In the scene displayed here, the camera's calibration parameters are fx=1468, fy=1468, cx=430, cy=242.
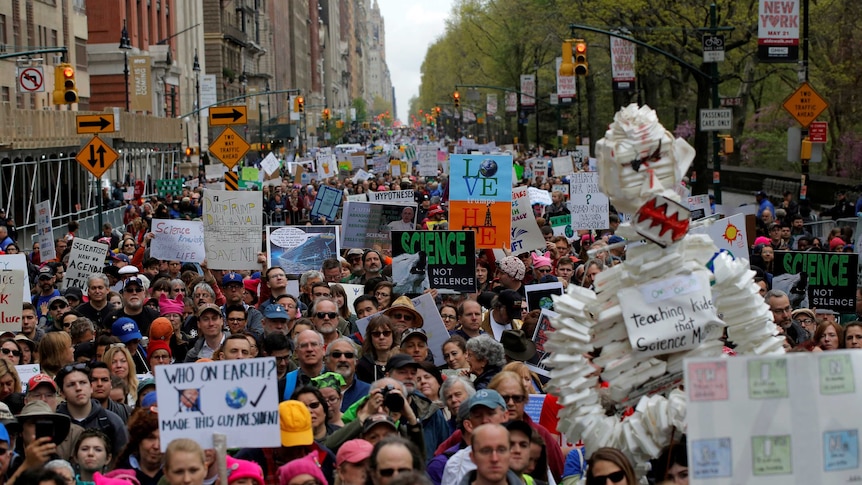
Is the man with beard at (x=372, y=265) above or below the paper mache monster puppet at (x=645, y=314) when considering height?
below

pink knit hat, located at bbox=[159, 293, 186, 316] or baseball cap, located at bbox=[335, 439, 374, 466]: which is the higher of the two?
baseball cap, located at bbox=[335, 439, 374, 466]

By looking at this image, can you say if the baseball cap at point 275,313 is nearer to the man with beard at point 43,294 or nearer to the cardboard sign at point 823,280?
the man with beard at point 43,294

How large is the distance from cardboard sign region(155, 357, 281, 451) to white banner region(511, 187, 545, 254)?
1040 cm

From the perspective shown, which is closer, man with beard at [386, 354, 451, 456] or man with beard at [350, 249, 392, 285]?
man with beard at [386, 354, 451, 456]

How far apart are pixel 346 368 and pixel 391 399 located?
55.7 inches

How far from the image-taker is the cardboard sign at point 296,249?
54.3 ft

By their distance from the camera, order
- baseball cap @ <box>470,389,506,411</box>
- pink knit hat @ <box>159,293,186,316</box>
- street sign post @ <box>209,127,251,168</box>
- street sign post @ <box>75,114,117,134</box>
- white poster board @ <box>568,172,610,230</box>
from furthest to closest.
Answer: street sign post @ <box>209,127,251,168</box>, street sign post @ <box>75,114,117,134</box>, white poster board @ <box>568,172,610,230</box>, pink knit hat @ <box>159,293,186,316</box>, baseball cap @ <box>470,389,506,411</box>

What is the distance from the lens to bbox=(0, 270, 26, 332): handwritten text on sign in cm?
1236

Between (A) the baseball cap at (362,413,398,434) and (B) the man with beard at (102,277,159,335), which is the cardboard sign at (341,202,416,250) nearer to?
(B) the man with beard at (102,277,159,335)

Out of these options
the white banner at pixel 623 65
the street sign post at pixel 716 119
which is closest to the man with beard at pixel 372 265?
the street sign post at pixel 716 119

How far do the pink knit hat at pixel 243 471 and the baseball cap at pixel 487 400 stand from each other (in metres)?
1.19

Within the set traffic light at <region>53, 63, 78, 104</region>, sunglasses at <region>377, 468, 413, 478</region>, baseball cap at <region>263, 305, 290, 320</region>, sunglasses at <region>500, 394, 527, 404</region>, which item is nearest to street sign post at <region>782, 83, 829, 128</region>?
traffic light at <region>53, 63, 78, 104</region>

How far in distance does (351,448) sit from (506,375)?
1.42 metres

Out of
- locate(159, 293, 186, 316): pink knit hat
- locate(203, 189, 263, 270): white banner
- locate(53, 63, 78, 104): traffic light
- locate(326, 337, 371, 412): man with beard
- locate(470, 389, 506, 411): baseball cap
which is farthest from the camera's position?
locate(53, 63, 78, 104): traffic light
